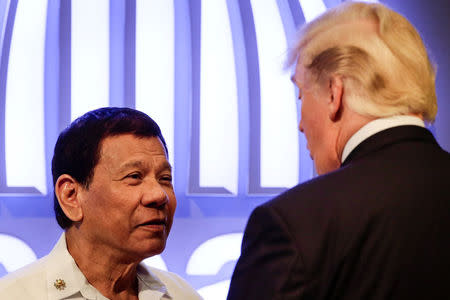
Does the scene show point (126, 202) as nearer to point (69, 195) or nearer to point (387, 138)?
point (69, 195)

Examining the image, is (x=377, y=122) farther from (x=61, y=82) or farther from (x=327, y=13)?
(x=61, y=82)

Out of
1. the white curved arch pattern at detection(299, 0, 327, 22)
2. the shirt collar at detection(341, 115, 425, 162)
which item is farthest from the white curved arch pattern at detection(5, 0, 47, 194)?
the shirt collar at detection(341, 115, 425, 162)

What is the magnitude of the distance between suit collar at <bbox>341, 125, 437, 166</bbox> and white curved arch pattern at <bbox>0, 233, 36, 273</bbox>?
1182 mm

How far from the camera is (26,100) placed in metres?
1.86

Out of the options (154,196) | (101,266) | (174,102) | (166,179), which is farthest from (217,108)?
(101,266)

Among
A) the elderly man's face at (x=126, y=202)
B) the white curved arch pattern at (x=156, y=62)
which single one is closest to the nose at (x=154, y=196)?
the elderly man's face at (x=126, y=202)

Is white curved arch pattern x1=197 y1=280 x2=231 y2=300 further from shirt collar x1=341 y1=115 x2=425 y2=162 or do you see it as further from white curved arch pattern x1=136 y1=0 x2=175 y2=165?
shirt collar x1=341 y1=115 x2=425 y2=162

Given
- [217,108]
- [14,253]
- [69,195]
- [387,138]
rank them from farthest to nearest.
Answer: [217,108] → [14,253] → [69,195] → [387,138]

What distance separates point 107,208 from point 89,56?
0.62 meters

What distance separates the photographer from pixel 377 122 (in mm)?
1006

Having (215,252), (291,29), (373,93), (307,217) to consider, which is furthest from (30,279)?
(291,29)

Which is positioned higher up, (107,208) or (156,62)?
(156,62)

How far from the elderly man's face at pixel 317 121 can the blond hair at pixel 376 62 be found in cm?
3

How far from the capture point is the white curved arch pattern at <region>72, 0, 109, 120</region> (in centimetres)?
187
